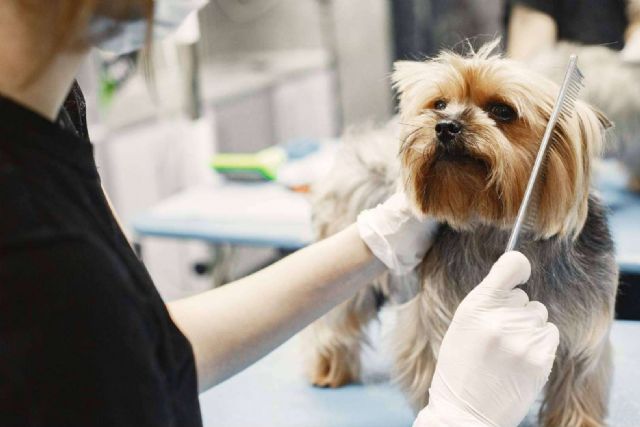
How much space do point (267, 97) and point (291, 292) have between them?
10.2ft

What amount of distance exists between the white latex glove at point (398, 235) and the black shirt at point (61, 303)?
1.46 feet

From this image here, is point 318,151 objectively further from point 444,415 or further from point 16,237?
point 16,237

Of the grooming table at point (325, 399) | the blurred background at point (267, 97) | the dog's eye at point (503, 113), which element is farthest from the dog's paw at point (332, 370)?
the dog's eye at point (503, 113)

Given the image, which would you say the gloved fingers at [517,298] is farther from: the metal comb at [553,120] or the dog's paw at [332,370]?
the dog's paw at [332,370]

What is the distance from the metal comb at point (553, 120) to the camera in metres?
0.94

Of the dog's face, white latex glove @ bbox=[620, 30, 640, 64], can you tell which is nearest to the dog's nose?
the dog's face

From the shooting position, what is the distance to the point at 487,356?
3.08 feet

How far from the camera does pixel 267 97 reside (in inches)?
162

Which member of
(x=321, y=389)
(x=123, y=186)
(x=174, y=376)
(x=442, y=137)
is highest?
(x=442, y=137)

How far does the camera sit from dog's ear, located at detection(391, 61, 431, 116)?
3.52ft

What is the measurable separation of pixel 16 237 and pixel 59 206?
49 millimetres

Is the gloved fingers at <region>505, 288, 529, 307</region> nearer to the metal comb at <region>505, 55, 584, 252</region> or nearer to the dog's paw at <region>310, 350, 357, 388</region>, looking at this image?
the metal comb at <region>505, 55, 584, 252</region>

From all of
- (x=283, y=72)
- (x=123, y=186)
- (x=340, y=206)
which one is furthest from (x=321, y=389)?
(x=283, y=72)

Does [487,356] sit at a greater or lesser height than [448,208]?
→ lesser
